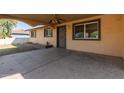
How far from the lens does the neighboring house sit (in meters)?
8.88

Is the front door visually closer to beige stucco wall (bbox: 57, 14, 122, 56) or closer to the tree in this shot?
beige stucco wall (bbox: 57, 14, 122, 56)

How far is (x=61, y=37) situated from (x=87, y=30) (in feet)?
13.5

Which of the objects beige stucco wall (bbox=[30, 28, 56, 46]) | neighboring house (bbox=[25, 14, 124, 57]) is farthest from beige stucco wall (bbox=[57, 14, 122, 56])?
beige stucco wall (bbox=[30, 28, 56, 46])

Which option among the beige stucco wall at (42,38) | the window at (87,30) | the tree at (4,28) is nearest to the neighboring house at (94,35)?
the window at (87,30)

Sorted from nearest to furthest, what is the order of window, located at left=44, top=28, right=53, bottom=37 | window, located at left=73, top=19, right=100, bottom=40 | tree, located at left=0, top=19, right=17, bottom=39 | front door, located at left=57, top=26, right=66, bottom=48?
window, located at left=73, top=19, right=100, bottom=40
front door, located at left=57, top=26, right=66, bottom=48
window, located at left=44, top=28, right=53, bottom=37
tree, located at left=0, top=19, right=17, bottom=39

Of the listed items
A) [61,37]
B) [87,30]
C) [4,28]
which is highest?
[4,28]

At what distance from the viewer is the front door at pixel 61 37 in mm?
14373

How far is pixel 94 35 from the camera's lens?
35.3 ft

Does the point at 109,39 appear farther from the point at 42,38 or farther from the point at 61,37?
the point at 42,38

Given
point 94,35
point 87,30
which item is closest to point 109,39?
point 94,35
